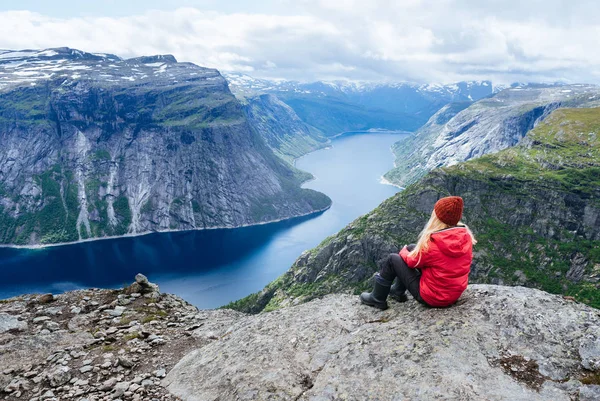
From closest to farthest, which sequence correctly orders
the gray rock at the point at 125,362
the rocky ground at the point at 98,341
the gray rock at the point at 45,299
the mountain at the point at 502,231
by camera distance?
the rocky ground at the point at 98,341
the gray rock at the point at 125,362
the gray rock at the point at 45,299
the mountain at the point at 502,231

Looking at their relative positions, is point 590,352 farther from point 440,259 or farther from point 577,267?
point 577,267

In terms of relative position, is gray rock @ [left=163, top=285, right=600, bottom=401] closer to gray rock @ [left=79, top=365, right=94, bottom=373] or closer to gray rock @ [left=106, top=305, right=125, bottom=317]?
gray rock @ [left=79, top=365, right=94, bottom=373]

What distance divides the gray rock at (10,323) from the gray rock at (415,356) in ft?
30.2

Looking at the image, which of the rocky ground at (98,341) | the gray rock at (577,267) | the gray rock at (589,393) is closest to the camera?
the gray rock at (589,393)

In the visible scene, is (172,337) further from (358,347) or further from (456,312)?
(456,312)

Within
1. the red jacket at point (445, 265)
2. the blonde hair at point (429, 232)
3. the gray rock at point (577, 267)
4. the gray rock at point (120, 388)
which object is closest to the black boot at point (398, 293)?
the red jacket at point (445, 265)

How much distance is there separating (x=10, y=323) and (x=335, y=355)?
51.7 ft

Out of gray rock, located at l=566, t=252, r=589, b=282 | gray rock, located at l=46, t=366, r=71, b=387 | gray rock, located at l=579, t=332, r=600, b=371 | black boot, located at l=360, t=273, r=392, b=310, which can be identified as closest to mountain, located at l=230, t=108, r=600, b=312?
gray rock, located at l=566, t=252, r=589, b=282

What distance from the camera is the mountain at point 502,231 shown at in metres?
122

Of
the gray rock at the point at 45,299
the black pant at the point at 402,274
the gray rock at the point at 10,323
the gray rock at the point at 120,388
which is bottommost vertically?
the gray rock at the point at 45,299

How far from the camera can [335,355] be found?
12477 millimetres

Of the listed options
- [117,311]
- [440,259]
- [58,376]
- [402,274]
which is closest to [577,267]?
[402,274]

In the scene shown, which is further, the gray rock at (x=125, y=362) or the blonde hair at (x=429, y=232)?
the gray rock at (x=125, y=362)

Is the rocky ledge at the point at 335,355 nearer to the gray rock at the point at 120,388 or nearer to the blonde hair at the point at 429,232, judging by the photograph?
the gray rock at the point at 120,388
